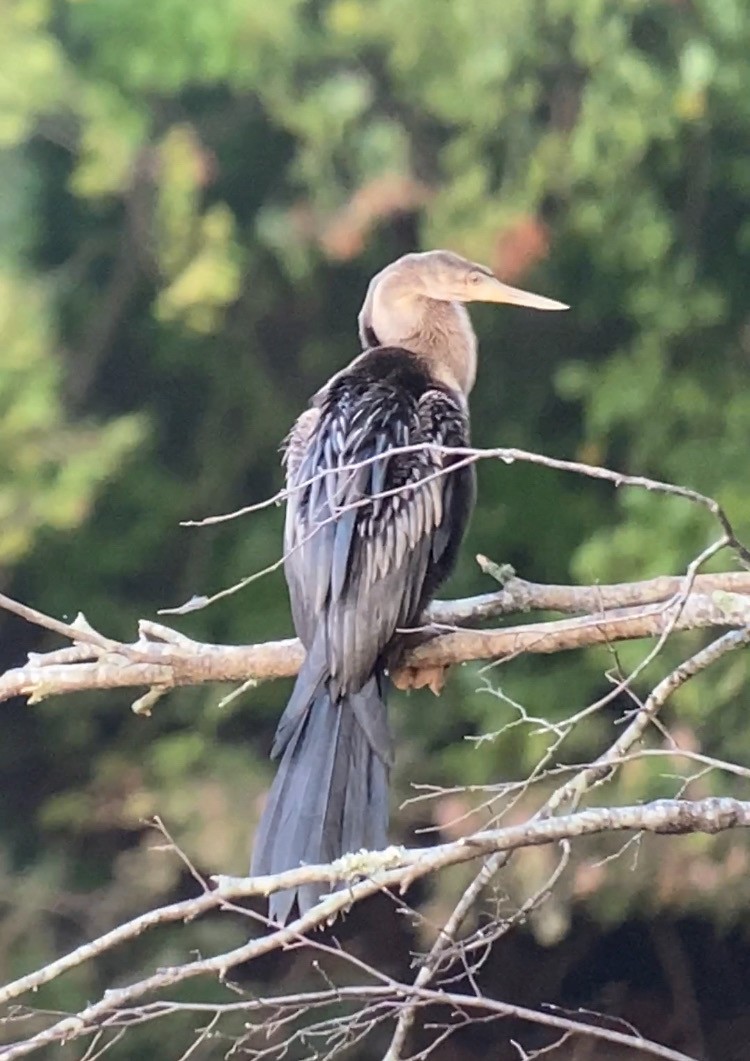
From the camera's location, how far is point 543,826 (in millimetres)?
958

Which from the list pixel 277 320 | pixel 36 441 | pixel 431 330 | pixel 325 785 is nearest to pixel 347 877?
pixel 325 785

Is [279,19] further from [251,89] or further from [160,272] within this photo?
[160,272]

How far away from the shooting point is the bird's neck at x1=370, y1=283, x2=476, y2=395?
171 cm

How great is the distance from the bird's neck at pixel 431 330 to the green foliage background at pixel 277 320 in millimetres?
446

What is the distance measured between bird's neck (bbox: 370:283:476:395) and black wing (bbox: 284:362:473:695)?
0.19m

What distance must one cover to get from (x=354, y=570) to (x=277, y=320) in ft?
3.02

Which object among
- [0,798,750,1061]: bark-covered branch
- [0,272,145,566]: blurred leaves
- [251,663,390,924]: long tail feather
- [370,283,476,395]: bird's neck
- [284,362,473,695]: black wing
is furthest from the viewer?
[0,272,145,566]: blurred leaves

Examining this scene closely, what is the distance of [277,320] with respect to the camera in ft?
7.23

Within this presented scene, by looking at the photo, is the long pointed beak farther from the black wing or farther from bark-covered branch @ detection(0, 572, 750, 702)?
bark-covered branch @ detection(0, 572, 750, 702)

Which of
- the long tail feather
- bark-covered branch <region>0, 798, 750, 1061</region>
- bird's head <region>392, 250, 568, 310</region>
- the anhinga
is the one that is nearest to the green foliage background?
bird's head <region>392, 250, 568, 310</region>

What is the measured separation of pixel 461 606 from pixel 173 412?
2.92 ft

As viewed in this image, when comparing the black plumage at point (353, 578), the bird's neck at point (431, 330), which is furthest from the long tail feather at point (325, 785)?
the bird's neck at point (431, 330)

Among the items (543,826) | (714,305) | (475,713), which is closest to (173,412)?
(475,713)

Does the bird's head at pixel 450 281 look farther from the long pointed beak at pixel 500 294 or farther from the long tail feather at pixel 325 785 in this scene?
the long tail feather at pixel 325 785
